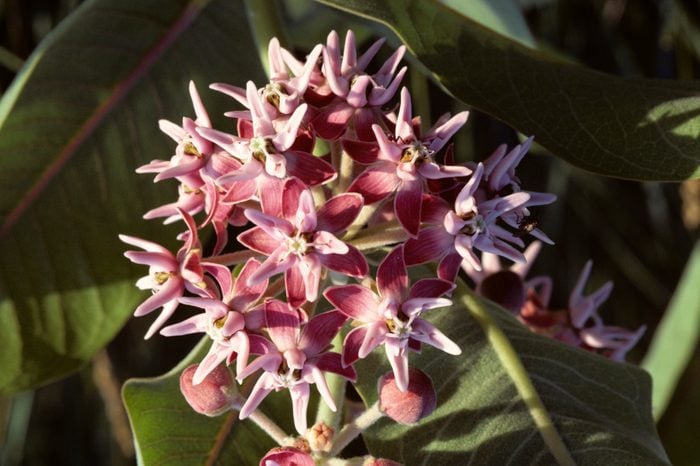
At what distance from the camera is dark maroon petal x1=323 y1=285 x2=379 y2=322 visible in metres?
0.83

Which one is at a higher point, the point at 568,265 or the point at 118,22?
the point at 118,22

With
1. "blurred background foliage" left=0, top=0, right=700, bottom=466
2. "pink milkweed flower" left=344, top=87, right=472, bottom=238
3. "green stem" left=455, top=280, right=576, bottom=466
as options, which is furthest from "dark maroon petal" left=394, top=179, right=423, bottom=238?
"blurred background foliage" left=0, top=0, right=700, bottom=466

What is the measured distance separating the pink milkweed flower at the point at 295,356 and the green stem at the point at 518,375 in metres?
0.22

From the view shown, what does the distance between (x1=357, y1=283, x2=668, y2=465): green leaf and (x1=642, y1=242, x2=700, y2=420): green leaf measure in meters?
0.74

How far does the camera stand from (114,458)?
208 centimetres

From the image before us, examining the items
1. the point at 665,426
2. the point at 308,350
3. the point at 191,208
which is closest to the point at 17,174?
the point at 191,208

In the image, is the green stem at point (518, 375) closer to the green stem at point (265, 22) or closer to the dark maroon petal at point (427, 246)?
the dark maroon petal at point (427, 246)

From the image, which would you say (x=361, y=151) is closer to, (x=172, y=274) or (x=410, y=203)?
(x=410, y=203)

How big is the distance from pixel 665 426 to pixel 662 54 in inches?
29.8

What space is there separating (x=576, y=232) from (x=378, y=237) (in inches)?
57.2

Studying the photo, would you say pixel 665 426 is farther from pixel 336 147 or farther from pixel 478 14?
pixel 336 147

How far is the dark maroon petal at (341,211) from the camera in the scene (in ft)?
2.71

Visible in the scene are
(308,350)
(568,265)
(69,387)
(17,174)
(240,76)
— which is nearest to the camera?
(308,350)

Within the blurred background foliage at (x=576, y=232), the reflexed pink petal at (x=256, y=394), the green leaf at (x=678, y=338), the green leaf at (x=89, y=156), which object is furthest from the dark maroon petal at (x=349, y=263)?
the green leaf at (x=678, y=338)
